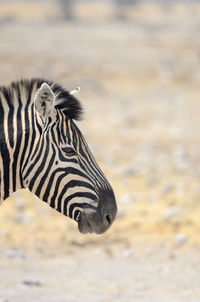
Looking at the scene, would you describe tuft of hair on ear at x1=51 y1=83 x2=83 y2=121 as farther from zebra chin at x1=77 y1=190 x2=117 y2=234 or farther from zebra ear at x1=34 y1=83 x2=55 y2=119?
zebra chin at x1=77 y1=190 x2=117 y2=234

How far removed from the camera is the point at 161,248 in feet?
25.5

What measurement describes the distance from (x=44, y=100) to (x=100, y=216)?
69cm

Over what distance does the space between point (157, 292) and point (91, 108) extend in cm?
1031

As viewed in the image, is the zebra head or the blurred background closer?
the zebra head

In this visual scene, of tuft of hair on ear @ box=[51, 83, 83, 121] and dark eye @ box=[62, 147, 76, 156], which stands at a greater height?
tuft of hair on ear @ box=[51, 83, 83, 121]

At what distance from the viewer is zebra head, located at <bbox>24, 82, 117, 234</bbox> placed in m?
3.98

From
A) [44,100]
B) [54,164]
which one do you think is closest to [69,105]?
[44,100]

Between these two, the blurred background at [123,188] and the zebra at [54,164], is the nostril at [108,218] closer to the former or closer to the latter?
the zebra at [54,164]

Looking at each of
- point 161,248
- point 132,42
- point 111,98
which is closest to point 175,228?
point 161,248

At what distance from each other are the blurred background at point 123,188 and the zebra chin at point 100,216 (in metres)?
2.15

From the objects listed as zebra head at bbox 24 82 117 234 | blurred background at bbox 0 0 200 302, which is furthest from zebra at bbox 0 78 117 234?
blurred background at bbox 0 0 200 302

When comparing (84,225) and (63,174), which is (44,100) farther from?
(84,225)

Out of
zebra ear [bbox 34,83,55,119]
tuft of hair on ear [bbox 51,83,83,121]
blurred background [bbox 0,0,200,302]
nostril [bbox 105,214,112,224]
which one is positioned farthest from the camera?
blurred background [bbox 0,0,200,302]

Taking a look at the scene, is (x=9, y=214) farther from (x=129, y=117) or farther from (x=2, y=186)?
(x=129, y=117)
